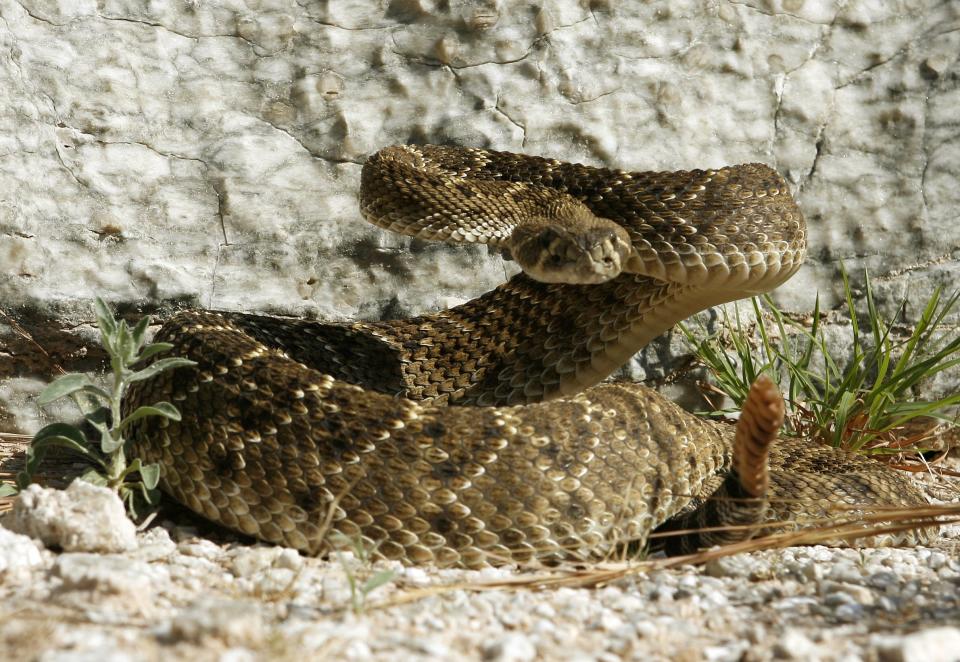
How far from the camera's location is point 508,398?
18.4 ft

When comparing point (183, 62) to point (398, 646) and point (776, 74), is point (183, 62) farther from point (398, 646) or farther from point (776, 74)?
point (398, 646)

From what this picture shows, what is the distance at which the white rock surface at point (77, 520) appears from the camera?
3.64 metres

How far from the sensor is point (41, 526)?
12.0 feet

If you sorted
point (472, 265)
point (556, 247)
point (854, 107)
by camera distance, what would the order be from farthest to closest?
1. point (854, 107)
2. point (472, 265)
3. point (556, 247)

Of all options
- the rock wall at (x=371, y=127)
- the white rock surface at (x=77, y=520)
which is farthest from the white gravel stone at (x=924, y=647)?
the rock wall at (x=371, y=127)

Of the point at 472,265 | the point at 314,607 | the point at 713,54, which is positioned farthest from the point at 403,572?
the point at 713,54

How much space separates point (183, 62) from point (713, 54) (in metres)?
3.57

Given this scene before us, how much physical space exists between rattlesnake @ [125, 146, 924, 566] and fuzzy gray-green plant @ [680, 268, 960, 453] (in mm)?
592

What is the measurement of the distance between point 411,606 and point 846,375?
3.95 m

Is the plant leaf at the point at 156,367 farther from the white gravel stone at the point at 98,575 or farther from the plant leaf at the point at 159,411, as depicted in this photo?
the white gravel stone at the point at 98,575

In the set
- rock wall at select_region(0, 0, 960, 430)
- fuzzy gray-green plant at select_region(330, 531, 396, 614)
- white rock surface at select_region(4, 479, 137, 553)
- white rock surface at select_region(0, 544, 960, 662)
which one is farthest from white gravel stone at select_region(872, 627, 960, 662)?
rock wall at select_region(0, 0, 960, 430)

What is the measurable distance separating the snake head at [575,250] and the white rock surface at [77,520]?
7.45 feet

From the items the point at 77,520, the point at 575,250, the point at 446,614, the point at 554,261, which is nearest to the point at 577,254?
the point at 575,250

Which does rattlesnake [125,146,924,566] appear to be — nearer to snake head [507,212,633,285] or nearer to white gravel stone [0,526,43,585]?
snake head [507,212,633,285]
